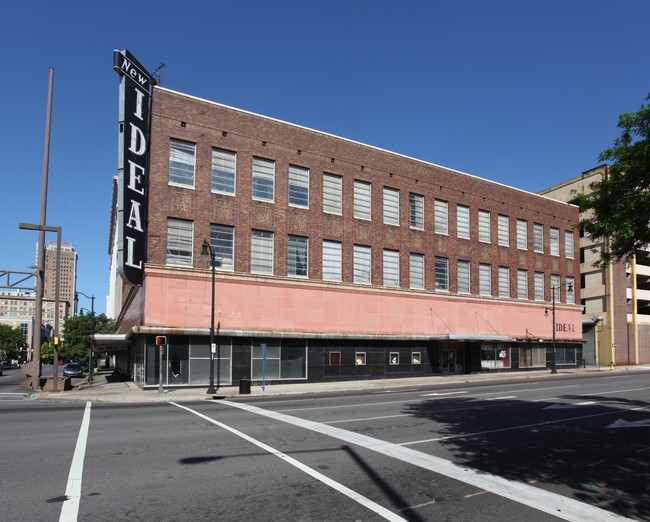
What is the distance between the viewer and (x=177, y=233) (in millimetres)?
28531

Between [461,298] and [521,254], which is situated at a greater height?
[521,254]

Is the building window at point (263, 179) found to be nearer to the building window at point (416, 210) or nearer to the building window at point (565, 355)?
the building window at point (416, 210)

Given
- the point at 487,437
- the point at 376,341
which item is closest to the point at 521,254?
the point at 376,341

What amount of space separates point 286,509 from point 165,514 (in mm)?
1551

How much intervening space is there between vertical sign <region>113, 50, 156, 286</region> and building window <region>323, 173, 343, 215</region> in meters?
11.7

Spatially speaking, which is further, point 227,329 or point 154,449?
point 227,329

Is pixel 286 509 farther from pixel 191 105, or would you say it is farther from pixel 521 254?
pixel 521 254

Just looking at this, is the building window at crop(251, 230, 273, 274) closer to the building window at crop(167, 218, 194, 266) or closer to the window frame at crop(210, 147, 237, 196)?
the window frame at crop(210, 147, 237, 196)

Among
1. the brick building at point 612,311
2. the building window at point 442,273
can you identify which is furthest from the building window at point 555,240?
the building window at point 442,273

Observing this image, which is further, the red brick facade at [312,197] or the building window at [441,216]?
the building window at [441,216]

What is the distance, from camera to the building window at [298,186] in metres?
32.7

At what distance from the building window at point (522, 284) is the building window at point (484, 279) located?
12.7 ft

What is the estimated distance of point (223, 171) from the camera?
99.8 feet

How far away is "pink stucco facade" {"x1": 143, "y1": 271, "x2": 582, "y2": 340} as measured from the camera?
2752 cm
